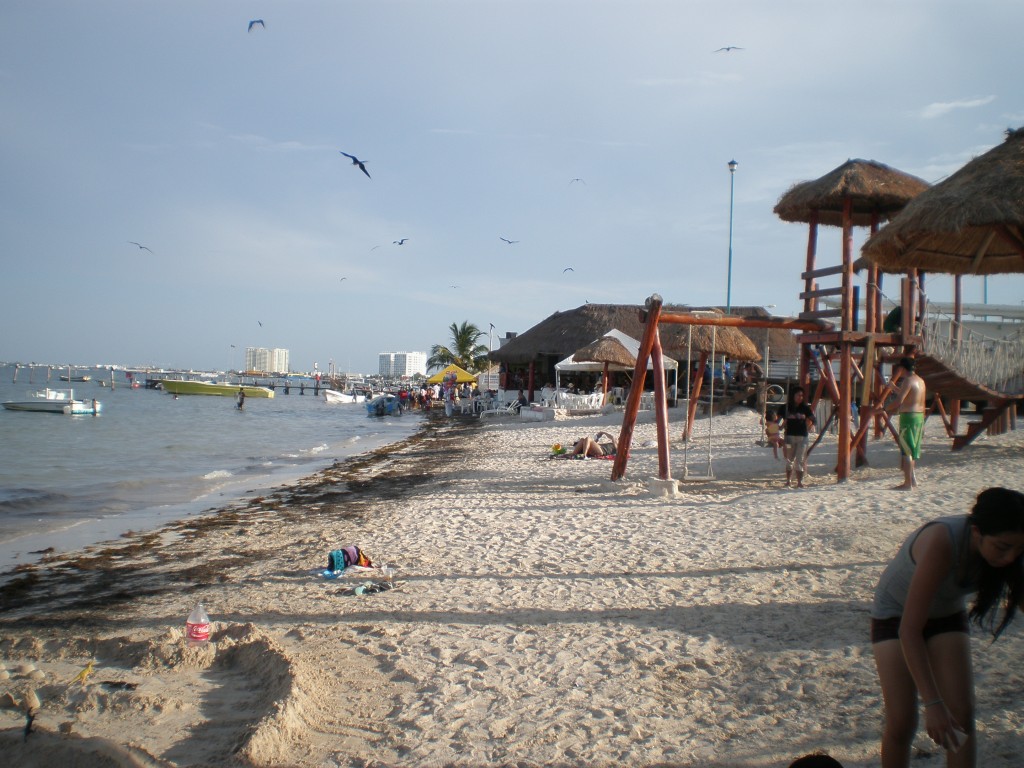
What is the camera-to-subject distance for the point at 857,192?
32.8 ft

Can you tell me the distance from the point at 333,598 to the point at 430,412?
1474 inches

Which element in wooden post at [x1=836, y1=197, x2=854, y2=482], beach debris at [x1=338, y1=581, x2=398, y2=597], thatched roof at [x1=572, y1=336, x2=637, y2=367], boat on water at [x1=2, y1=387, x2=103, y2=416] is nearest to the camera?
beach debris at [x1=338, y1=581, x2=398, y2=597]

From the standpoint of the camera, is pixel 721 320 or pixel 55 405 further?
pixel 55 405

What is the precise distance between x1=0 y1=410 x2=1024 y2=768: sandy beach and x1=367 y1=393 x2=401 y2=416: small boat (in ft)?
101

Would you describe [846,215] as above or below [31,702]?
above

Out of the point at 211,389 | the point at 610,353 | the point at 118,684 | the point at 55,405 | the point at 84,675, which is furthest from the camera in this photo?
the point at 211,389

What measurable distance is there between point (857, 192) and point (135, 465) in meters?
16.8

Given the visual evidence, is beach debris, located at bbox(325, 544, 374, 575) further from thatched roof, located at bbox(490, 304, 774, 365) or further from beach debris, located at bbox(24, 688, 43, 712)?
thatched roof, located at bbox(490, 304, 774, 365)

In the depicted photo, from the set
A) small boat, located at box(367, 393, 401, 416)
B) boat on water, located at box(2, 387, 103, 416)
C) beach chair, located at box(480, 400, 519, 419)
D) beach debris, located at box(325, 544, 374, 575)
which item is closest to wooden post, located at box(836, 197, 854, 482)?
beach debris, located at box(325, 544, 374, 575)

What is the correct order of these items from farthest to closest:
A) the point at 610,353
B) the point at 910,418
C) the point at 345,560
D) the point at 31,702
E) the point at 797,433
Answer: the point at 610,353 → the point at 797,433 → the point at 910,418 → the point at 345,560 → the point at 31,702

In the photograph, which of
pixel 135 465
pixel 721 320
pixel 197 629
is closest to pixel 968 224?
pixel 721 320

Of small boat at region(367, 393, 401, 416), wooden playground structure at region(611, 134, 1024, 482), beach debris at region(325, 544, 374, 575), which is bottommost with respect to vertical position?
beach debris at region(325, 544, 374, 575)

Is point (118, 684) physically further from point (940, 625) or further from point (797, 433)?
point (797, 433)

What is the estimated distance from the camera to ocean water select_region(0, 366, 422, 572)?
1049 centimetres
